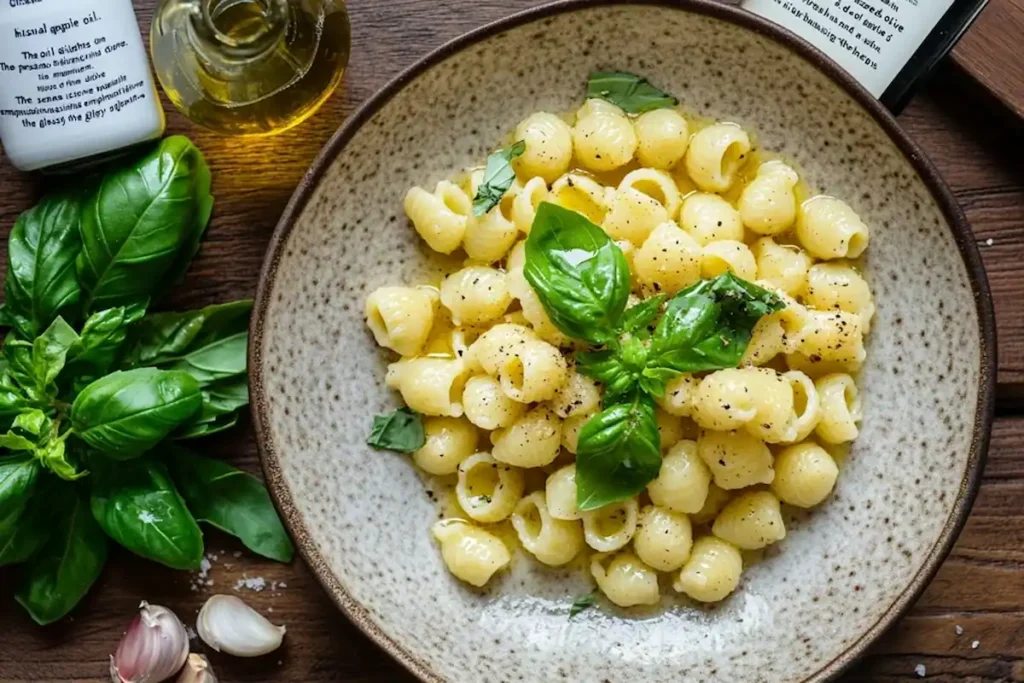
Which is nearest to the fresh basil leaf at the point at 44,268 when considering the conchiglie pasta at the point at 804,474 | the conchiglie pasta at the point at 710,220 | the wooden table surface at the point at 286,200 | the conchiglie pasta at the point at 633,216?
the wooden table surface at the point at 286,200

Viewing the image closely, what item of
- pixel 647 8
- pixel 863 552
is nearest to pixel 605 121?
pixel 647 8

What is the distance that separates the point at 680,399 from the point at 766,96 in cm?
43

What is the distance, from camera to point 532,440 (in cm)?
132

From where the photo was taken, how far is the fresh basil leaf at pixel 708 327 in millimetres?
1243

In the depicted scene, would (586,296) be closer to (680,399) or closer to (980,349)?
(680,399)

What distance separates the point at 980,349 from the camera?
1.31 meters

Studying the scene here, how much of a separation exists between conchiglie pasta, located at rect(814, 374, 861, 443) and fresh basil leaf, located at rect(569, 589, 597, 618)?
38 cm

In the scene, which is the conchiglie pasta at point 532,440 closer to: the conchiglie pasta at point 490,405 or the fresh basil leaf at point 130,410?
the conchiglie pasta at point 490,405

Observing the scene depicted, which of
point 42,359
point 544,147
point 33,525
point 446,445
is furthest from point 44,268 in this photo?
point 544,147

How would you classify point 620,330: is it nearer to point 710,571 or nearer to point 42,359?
point 710,571

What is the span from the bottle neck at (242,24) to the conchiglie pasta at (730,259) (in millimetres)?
622

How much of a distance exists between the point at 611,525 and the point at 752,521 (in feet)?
0.60

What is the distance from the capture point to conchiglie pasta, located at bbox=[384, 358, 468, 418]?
1.35 meters

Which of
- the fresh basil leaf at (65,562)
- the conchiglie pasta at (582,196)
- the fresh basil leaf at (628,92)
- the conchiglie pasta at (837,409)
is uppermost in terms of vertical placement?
the fresh basil leaf at (628,92)
